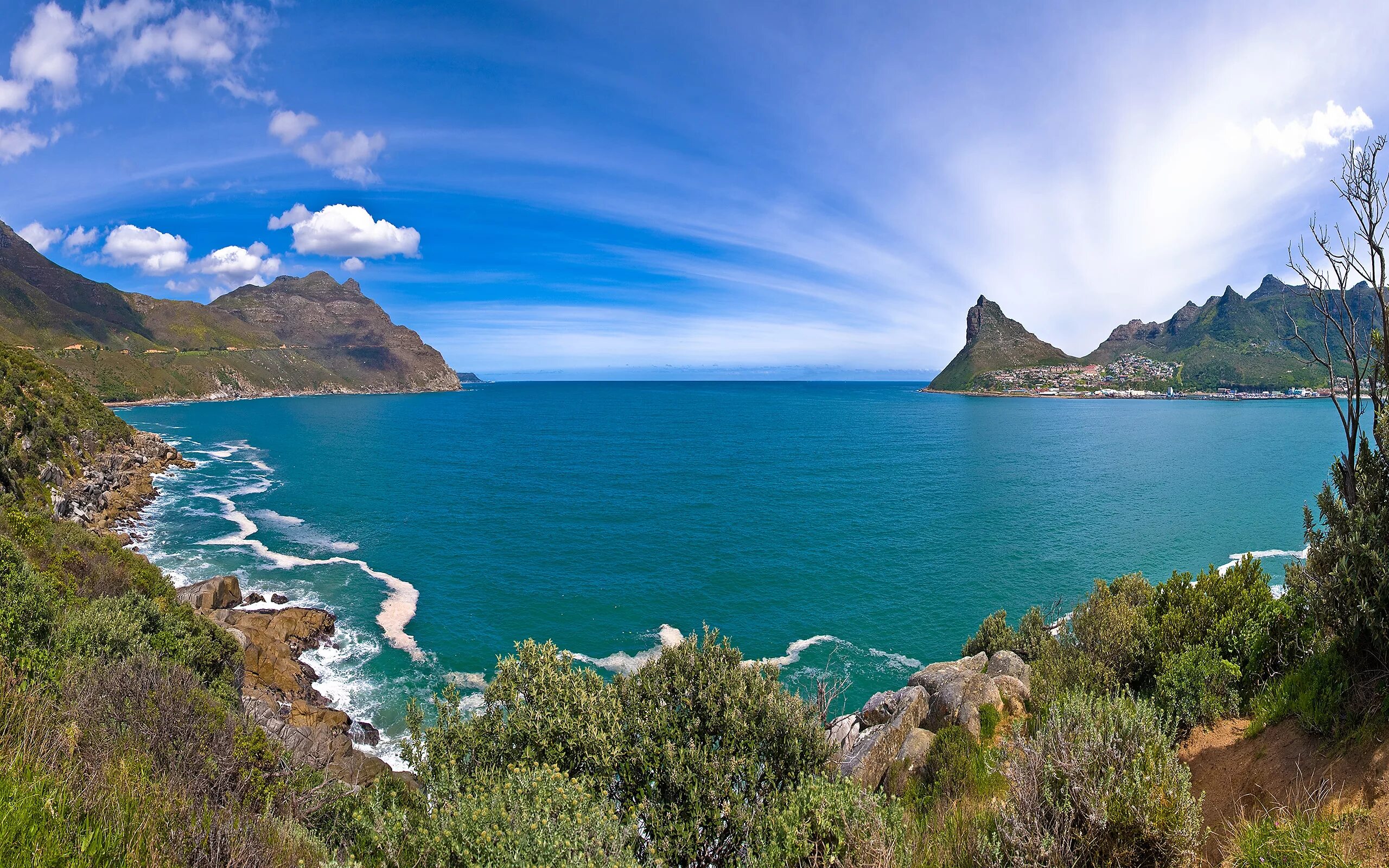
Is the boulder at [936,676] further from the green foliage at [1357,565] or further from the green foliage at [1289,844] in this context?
the green foliage at [1289,844]

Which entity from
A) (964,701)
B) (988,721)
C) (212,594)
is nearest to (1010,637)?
(964,701)

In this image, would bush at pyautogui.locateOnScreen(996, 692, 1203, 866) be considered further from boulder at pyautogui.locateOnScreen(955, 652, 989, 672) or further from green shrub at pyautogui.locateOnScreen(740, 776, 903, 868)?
boulder at pyautogui.locateOnScreen(955, 652, 989, 672)

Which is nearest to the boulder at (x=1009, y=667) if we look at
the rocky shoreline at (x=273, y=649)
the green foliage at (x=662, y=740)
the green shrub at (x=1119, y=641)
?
the green shrub at (x=1119, y=641)

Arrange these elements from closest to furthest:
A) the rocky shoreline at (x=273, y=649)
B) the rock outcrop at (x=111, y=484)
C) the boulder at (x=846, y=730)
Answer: the boulder at (x=846, y=730) → the rocky shoreline at (x=273, y=649) → the rock outcrop at (x=111, y=484)

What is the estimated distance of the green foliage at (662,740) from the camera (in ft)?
35.9

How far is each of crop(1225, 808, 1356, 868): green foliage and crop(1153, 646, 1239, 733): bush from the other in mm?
4776

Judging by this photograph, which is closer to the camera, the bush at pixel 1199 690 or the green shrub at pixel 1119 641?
the bush at pixel 1199 690

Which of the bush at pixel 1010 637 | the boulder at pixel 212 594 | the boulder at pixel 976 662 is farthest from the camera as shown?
the boulder at pixel 212 594

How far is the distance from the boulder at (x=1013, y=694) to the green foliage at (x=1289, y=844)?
1062cm

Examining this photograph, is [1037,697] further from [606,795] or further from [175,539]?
[175,539]

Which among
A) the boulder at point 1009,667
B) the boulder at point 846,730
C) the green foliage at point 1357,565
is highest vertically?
the green foliage at point 1357,565

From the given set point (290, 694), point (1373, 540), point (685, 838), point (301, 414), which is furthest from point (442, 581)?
point (301, 414)

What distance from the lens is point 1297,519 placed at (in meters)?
53.8

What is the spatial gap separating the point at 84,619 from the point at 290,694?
42.9 ft
